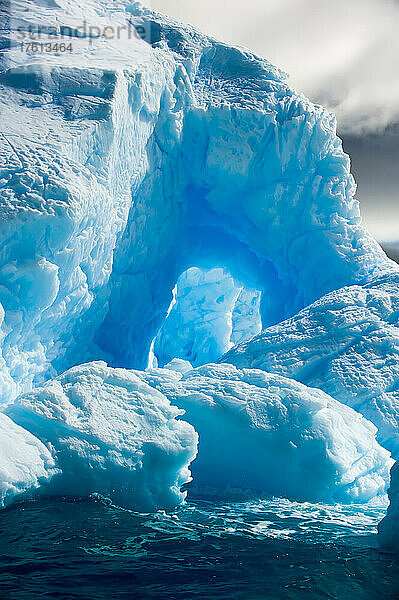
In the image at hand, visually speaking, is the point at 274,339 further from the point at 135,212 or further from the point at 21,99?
the point at 21,99

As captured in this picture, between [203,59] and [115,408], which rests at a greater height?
[203,59]

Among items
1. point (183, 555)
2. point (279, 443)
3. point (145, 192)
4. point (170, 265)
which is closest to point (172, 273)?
point (170, 265)

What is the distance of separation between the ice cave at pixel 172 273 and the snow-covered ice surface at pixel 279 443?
0.03m

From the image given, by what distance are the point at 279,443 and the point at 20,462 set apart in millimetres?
3178

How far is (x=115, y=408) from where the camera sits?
621 centimetres

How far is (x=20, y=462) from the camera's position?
17.0 ft

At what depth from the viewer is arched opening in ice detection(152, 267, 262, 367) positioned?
16.3m

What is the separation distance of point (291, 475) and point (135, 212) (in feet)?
19.7

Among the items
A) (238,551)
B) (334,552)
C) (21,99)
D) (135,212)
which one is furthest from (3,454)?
(135,212)

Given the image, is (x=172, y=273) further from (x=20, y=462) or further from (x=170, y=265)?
(x=20, y=462)

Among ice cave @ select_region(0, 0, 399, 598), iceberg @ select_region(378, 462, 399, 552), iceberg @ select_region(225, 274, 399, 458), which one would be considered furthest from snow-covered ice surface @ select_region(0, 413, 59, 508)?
iceberg @ select_region(225, 274, 399, 458)

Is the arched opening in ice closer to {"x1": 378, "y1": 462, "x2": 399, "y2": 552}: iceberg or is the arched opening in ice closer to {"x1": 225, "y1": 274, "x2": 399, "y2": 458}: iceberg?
{"x1": 225, "y1": 274, "x2": 399, "y2": 458}: iceberg

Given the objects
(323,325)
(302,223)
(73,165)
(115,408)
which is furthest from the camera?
(302,223)

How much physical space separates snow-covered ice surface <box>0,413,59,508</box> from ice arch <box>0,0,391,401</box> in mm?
2140
